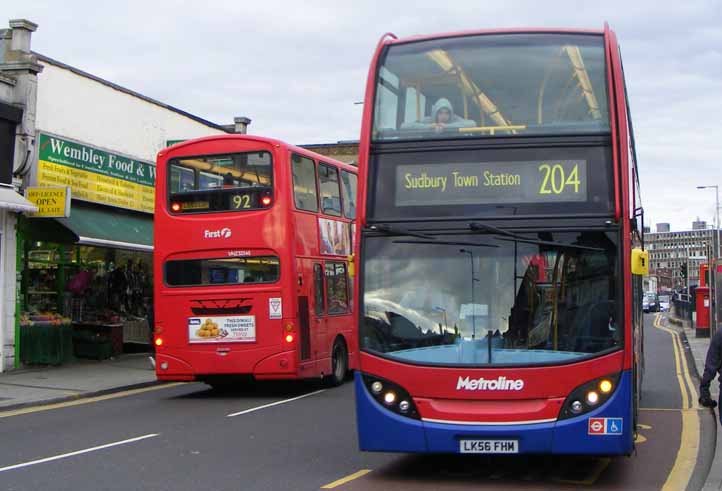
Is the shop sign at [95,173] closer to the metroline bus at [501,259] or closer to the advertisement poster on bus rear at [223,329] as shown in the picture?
the advertisement poster on bus rear at [223,329]

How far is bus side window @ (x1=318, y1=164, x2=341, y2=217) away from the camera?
18.0 meters

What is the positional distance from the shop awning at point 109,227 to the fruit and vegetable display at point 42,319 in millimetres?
2016

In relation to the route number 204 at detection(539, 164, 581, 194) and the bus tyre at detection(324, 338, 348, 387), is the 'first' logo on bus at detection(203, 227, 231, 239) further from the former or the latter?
the route number 204 at detection(539, 164, 581, 194)

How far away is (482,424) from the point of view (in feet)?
27.8

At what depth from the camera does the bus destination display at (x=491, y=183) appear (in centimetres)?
877

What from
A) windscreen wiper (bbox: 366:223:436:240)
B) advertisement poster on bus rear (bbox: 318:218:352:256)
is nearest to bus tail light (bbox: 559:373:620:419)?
windscreen wiper (bbox: 366:223:436:240)

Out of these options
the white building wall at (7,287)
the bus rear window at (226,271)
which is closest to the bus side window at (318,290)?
the bus rear window at (226,271)

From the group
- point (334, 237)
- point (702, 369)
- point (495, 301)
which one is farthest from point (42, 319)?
point (495, 301)

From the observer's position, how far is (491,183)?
351 inches

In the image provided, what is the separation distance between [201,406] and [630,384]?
8.89m

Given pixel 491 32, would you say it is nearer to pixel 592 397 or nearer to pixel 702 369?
pixel 592 397

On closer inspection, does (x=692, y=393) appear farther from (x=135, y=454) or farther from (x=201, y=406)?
(x=135, y=454)

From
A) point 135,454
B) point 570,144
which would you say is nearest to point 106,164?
point 135,454

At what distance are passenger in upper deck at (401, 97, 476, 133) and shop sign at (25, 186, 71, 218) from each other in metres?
12.8
